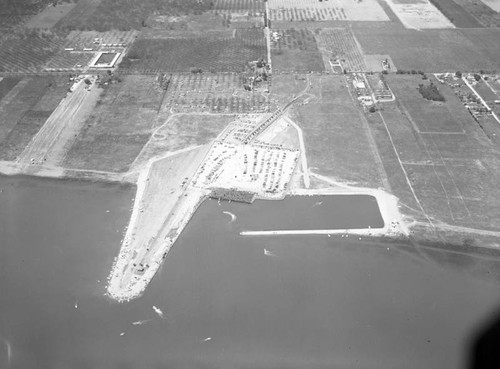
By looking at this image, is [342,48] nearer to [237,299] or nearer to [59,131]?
[59,131]

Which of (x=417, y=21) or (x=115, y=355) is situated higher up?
(x=417, y=21)

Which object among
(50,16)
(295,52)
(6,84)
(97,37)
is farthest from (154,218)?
(50,16)

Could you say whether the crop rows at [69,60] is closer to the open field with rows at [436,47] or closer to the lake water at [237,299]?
the lake water at [237,299]

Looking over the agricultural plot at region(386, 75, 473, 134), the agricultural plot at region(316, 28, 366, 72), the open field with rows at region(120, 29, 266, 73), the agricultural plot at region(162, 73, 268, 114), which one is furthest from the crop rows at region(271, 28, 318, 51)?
the agricultural plot at region(386, 75, 473, 134)

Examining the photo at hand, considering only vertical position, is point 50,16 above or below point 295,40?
above

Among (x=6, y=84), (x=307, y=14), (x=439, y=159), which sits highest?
(x=307, y=14)

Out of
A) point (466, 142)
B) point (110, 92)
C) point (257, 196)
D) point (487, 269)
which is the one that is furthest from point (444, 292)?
point (110, 92)

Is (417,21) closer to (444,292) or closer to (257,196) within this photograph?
(257,196)

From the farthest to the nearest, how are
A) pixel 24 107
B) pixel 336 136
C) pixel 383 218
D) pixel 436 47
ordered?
pixel 436 47
pixel 24 107
pixel 336 136
pixel 383 218
